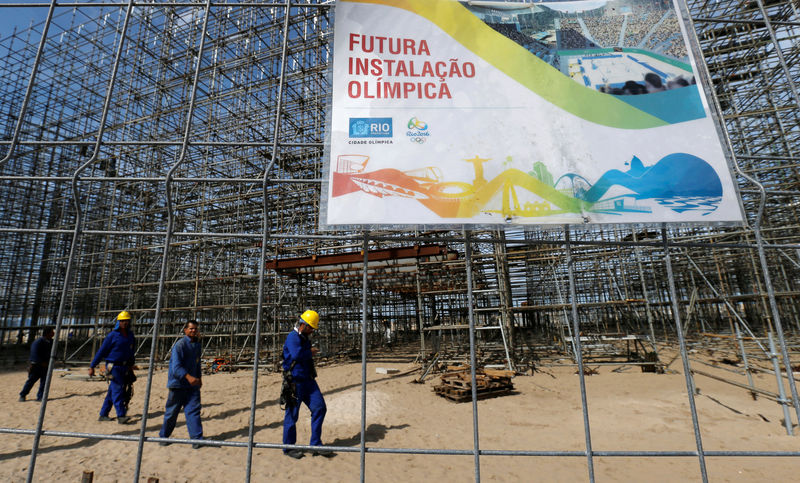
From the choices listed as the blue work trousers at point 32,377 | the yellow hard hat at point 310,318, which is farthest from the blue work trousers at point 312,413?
the blue work trousers at point 32,377

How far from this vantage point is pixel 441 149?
321 cm

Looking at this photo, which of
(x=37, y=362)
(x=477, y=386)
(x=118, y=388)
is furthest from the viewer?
(x=477, y=386)

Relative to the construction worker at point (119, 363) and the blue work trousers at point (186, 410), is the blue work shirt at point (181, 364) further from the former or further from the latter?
the construction worker at point (119, 363)

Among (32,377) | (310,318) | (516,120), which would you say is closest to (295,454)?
(310,318)

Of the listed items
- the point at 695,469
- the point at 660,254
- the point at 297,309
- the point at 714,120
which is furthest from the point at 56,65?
the point at 660,254

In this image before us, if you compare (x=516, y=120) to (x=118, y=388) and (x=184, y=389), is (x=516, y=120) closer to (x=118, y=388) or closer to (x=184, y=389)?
(x=184, y=389)

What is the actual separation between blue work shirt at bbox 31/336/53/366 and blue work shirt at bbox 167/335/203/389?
5.69m

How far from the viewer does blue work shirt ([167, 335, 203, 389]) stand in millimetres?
5996

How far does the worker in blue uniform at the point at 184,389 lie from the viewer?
19.4 feet

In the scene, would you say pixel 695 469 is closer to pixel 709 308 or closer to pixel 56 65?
pixel 709 308

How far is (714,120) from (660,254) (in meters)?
19.2

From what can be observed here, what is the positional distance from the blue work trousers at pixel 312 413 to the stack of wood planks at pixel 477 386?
4.52m

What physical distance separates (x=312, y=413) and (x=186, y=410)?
6.79ft

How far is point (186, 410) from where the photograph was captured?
596 cm
